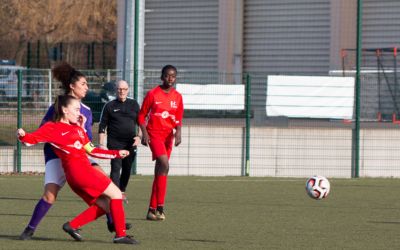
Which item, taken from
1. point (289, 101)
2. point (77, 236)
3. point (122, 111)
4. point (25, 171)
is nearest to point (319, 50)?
point (289, 101)

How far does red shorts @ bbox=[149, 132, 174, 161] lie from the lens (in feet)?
44.9

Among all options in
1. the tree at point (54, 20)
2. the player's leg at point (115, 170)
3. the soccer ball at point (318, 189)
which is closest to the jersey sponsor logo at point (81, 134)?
the soccer ball at point (318, 189)

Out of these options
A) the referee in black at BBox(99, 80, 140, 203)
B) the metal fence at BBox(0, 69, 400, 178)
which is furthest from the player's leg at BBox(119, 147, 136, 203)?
the metal fence at BBox(0, 69, 400, 178)

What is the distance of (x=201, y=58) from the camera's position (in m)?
35.6

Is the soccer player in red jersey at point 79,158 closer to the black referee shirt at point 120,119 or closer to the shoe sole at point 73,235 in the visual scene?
the shoe sole at point 73,235

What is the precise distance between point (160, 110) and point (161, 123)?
0.57ft

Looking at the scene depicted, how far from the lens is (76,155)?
10672 millimetres


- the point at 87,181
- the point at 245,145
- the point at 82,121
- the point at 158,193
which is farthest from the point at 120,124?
the point at 245,145

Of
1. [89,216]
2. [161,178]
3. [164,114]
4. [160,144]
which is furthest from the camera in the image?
[164,114]

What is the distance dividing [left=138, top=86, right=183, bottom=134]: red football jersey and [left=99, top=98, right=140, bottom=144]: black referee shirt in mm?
703

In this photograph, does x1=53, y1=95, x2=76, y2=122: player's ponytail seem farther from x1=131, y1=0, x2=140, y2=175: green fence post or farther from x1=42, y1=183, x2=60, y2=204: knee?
x1=131, y1=0, x2=140, y2=175: green fence post

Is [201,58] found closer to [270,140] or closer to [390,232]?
[270,140]

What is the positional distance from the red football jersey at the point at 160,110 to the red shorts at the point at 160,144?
0.23 ft

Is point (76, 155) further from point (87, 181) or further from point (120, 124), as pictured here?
point (120, 124)
